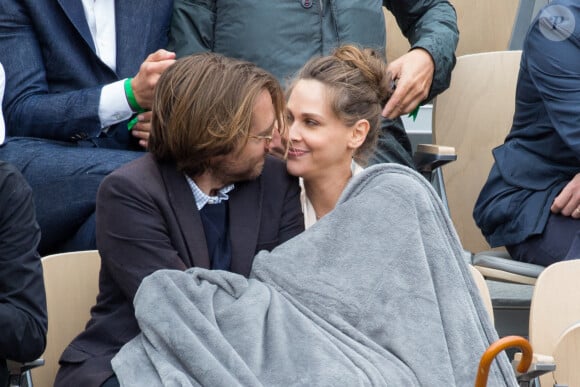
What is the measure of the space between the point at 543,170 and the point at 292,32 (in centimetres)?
79

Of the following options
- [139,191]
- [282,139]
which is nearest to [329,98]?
[282,139]

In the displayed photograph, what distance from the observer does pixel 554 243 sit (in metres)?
3.09

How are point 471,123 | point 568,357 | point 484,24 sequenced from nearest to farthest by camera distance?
point 568,357, point 471,123, point 484,24

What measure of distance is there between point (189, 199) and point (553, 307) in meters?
0.83

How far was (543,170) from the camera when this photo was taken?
10.5 feet

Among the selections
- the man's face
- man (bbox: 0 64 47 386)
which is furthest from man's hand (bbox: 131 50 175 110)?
man (bbox: 0 64 47 386)

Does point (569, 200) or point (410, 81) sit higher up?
point (410, 81)

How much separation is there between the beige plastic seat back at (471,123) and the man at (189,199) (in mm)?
1208

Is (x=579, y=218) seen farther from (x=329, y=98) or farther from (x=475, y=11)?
(x=475, y=11)

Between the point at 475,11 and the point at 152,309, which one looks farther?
the point at 475,11

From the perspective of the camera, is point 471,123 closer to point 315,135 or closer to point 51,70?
point 315,135

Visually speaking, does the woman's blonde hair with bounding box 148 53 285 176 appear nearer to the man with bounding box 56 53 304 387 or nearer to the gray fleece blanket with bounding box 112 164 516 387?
the man with bounding box 56 53 304 387

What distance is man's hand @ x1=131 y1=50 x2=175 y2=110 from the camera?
8.73 feet

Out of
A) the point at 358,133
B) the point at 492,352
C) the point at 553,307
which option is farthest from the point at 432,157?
the point at 492,352
